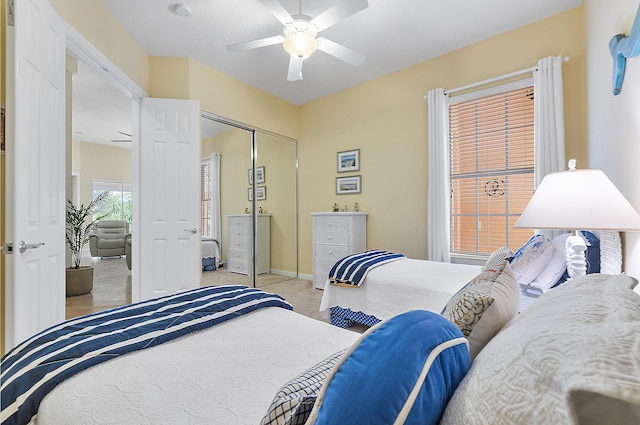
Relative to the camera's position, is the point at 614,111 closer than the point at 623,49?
No

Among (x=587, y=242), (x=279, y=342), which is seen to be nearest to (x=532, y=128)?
(x=587, y=242)

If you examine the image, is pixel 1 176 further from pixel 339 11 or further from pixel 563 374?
pixel 563 374

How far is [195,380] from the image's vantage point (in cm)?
93

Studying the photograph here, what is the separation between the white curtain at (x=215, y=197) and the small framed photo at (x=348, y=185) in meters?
1.69

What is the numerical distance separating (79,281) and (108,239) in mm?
3189

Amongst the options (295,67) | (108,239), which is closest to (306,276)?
(295,67)

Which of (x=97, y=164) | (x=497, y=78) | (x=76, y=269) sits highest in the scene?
(x=497, y=78)

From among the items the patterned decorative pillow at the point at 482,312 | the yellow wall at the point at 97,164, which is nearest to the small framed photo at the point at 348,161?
the patterned decorative pillow at the point at 482,312

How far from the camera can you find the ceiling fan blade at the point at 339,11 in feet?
6.47

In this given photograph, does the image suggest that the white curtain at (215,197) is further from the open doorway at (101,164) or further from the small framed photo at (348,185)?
the small framed photo at (348,185)

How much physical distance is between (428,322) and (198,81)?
3833 mm

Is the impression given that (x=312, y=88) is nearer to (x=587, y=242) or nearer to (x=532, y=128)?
(x=532, y=128)

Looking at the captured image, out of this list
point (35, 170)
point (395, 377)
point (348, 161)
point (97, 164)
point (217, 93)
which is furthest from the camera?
point (97, 164)

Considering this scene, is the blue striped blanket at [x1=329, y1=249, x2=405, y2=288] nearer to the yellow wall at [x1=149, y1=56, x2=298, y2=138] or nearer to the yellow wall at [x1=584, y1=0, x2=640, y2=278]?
the yellow wall at [x1=584, y1=0, x2=640, y2=278]
